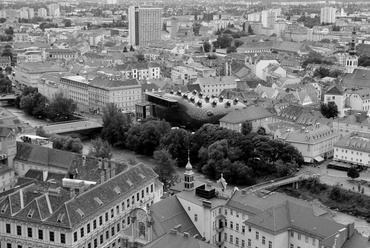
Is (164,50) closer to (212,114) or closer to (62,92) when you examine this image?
(62,92)

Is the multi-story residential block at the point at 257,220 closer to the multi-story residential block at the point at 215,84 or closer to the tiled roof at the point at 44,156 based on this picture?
the tiled roof at the point at 44,156

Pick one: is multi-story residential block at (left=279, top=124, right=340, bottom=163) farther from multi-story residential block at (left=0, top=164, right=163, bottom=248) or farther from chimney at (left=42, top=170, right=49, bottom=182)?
chimney at (left=42, top=170, right=49, bottom=182)

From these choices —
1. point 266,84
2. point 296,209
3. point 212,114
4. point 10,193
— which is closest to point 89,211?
point 10,193

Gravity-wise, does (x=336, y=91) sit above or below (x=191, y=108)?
above

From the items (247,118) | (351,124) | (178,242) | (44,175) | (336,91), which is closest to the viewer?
(178,242)

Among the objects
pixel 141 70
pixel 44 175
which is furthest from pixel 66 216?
pixel 141 70

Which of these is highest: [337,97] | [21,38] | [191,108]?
[337,97]

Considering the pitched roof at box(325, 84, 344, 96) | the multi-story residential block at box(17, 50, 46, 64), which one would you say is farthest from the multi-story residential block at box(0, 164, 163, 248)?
the multi-story residential block at box(17, 50, 46, 64)

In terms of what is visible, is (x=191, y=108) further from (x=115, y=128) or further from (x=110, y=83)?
(x=110, y=83)
